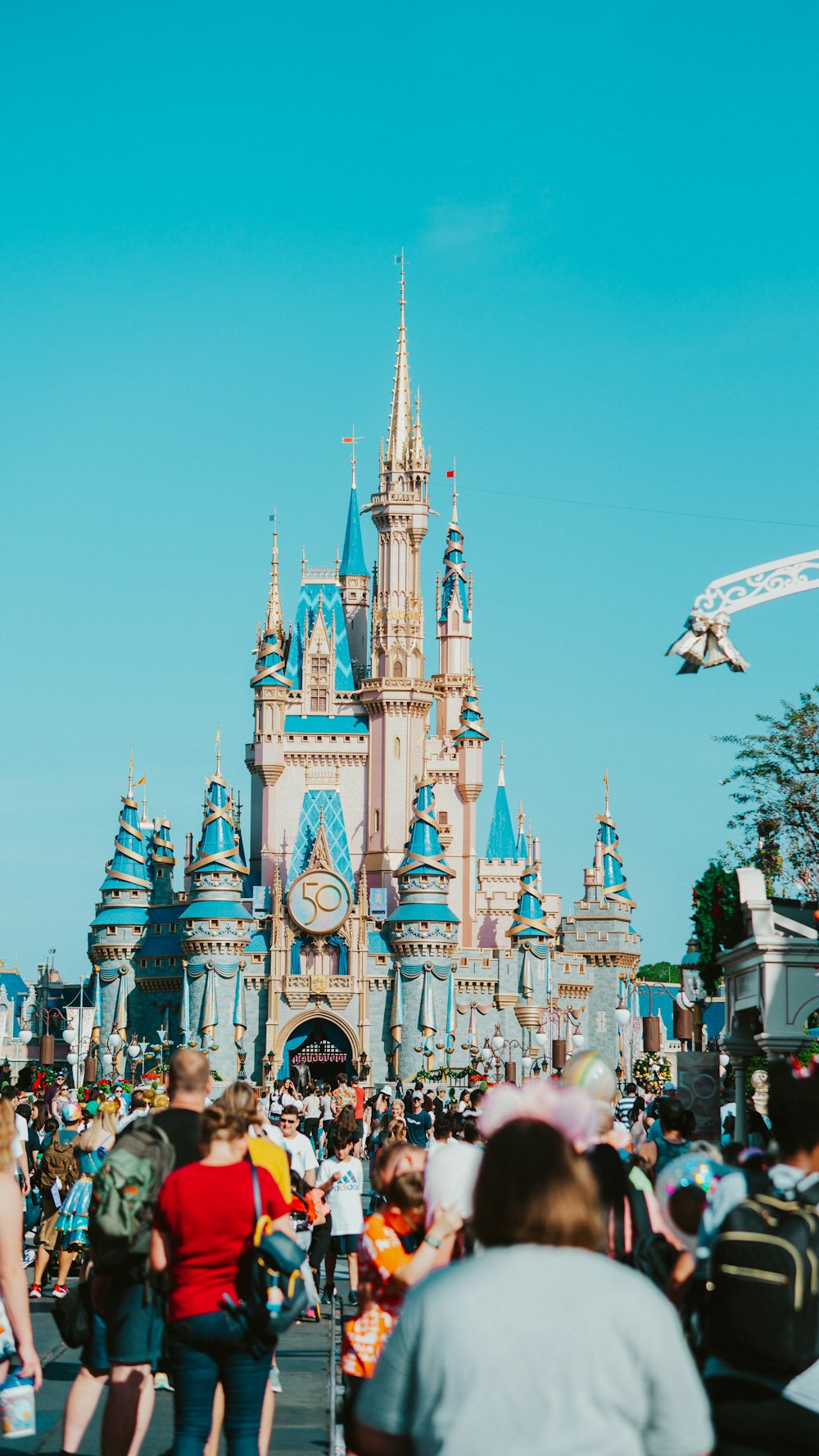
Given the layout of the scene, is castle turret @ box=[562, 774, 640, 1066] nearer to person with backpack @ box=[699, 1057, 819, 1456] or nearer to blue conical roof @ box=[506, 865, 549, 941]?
blue conical roof @ box=[506, 865, 549, 941]

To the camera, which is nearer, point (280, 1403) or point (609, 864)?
point (280, 1403)

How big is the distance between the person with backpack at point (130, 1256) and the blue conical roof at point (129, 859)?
7607 centimetres

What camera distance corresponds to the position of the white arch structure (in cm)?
1304

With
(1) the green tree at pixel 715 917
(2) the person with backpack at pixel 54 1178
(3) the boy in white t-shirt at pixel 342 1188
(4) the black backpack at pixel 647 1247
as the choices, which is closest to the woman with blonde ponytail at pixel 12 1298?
(4) the black backpack at pixel 647 1247

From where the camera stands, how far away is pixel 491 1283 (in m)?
3.52

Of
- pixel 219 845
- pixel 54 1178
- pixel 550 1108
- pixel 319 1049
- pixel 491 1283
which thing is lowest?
pixel 54 1178

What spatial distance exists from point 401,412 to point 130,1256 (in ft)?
276

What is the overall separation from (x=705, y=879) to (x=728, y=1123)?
5.55 metres

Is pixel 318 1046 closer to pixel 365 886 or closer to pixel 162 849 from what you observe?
pixel 365 886

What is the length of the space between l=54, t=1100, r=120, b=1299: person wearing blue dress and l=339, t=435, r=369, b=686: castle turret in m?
74.5

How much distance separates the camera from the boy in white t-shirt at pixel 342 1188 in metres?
15.0

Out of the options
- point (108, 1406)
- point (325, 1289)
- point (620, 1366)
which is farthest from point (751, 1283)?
point (325, 1289)

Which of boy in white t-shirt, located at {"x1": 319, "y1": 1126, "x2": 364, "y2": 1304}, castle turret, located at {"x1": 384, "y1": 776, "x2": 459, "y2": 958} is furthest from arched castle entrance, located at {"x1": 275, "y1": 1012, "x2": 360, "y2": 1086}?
boy in white t-shirt, located at {"x1": 319, "y1": 1126, "x2": 364, "y2": 1304}

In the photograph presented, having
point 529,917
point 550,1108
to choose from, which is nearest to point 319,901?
point 529,917
